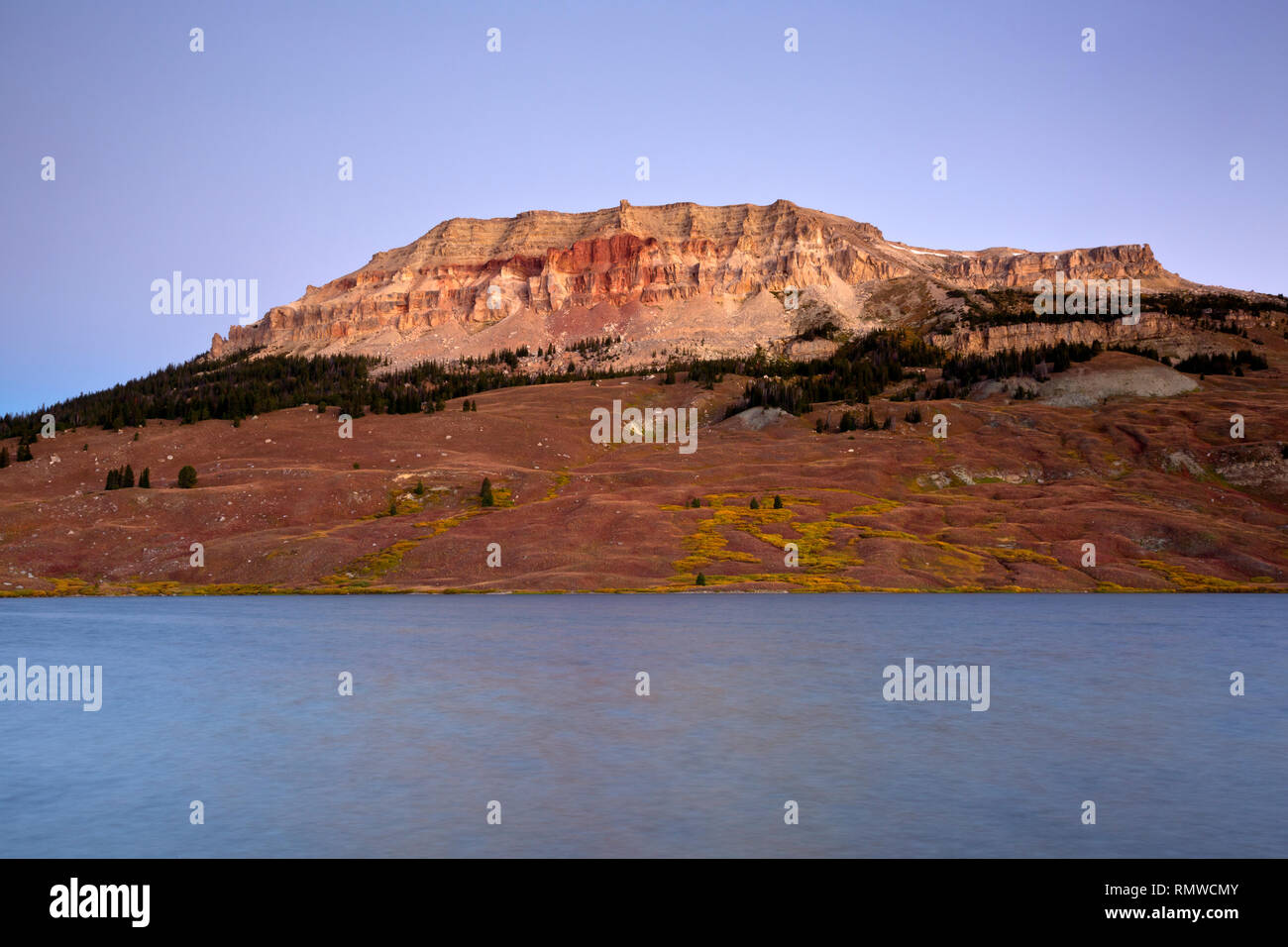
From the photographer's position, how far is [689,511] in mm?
132000

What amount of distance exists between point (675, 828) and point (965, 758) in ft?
37.0

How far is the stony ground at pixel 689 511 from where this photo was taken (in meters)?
112

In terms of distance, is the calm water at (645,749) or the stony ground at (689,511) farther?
the stony ground at (689,511)

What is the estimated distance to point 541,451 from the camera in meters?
190

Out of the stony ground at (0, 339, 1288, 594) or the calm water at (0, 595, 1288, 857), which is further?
the stony ground at (0, 339, 1288, 594)

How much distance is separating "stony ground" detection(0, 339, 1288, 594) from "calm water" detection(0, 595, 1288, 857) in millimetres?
46968

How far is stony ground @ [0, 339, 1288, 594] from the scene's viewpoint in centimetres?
11231

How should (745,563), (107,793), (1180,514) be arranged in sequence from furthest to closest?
(1180,514)
(745,563)
(107,793)

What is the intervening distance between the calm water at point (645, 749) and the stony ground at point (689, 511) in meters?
47.0

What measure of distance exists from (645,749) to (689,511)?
101513 millimetres

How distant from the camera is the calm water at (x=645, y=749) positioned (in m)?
21.8

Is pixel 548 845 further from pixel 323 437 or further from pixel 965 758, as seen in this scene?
pixel 323 437

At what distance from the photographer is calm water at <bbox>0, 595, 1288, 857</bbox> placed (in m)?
21.8
